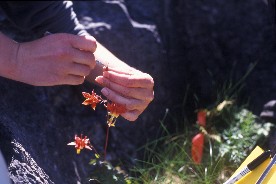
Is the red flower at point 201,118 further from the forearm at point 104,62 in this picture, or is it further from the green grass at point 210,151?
the forearm at point 104,62

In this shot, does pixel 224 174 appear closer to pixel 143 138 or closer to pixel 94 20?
pixel 143 138

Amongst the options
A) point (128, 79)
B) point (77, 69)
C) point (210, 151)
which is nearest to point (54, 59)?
point (77, 69)

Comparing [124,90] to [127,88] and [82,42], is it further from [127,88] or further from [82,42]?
[82,42]

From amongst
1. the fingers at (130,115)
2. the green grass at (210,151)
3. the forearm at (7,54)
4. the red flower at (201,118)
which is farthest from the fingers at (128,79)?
the red flower at (201,118)

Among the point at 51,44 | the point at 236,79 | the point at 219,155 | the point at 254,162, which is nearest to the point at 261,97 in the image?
the point at 236,79

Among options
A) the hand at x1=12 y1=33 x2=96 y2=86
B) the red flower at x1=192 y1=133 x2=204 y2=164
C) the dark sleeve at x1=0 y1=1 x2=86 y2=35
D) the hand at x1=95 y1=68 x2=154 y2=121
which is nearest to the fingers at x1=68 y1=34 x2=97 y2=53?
the hand at x1=12 y1=33 x2=96 y2=86
